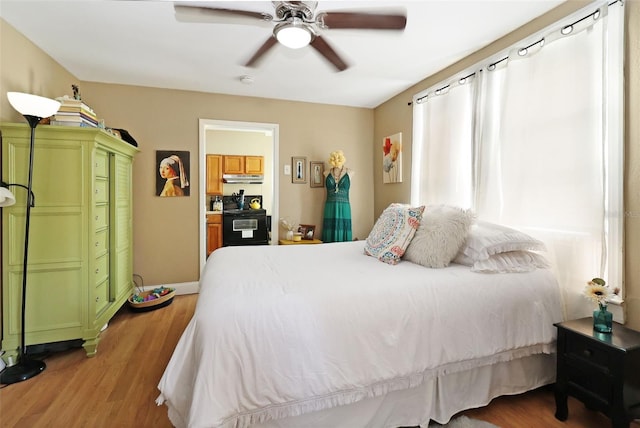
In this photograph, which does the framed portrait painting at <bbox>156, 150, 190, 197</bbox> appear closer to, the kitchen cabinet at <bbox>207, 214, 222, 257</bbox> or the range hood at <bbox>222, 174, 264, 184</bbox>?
the kitchen cabinet at <bbox>207, 214, 222, 257</bbox>

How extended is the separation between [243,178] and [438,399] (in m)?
5.29

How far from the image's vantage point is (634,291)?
1657 millimetres

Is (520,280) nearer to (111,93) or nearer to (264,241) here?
(264,241)

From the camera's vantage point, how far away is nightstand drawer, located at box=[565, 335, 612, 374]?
142cm

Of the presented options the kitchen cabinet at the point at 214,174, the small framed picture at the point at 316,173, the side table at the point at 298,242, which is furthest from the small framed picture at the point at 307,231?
the kitchen cabinet at the point at 214,174

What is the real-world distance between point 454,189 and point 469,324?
154 cm

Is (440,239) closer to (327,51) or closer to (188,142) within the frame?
(327,51)

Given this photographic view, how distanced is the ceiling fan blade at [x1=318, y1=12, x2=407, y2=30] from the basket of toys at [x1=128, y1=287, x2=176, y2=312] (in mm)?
3093

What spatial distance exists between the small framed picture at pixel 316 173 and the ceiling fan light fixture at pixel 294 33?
2.42 m

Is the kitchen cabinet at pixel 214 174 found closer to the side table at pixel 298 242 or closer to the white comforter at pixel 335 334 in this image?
the side table at pixel 298 242

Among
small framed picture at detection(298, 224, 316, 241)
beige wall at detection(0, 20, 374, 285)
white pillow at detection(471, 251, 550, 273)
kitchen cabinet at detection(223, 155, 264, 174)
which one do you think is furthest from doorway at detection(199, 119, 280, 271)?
white pillow at detection(471, 251, 550, 273)

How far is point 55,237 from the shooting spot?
88.7 inches

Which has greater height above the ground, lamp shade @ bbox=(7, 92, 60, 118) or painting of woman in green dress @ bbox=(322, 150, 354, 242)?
lamp shade @ bbox=(7, 92, 60, 118)

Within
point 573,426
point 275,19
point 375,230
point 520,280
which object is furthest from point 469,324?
point 275,19
